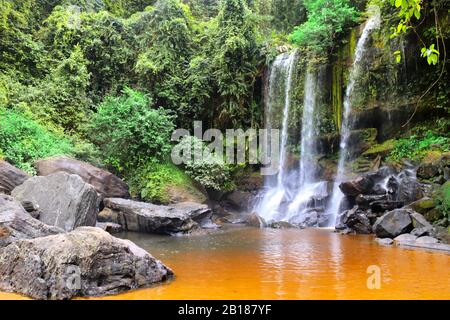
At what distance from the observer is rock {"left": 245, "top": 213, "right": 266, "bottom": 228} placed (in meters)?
13.6

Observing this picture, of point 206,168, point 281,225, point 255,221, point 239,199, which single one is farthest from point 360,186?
point 206,168

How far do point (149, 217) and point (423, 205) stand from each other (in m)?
7.67

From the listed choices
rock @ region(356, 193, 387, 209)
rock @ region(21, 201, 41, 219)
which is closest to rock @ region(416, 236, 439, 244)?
rock @ region(356, 193, 387, 209)

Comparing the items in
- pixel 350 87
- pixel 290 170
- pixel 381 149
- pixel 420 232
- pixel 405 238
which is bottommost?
pixel 405 238

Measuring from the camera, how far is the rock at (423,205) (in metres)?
9.95

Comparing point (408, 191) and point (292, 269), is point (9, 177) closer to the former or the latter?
point (292, 269)

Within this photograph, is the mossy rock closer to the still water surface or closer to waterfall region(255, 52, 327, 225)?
waterfall region(255, 52, 327, 225)

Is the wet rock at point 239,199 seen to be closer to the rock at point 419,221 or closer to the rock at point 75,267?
the rock at point 419,221

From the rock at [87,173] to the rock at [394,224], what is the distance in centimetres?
883

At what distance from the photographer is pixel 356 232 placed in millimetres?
11297

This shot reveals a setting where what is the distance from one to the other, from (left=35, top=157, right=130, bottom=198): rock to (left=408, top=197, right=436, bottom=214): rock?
965 centimetres


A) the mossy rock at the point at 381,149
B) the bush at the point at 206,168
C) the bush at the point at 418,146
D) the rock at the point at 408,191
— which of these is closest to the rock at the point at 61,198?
the bush at the point at 206,168

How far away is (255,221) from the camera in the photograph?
13.8 meters
